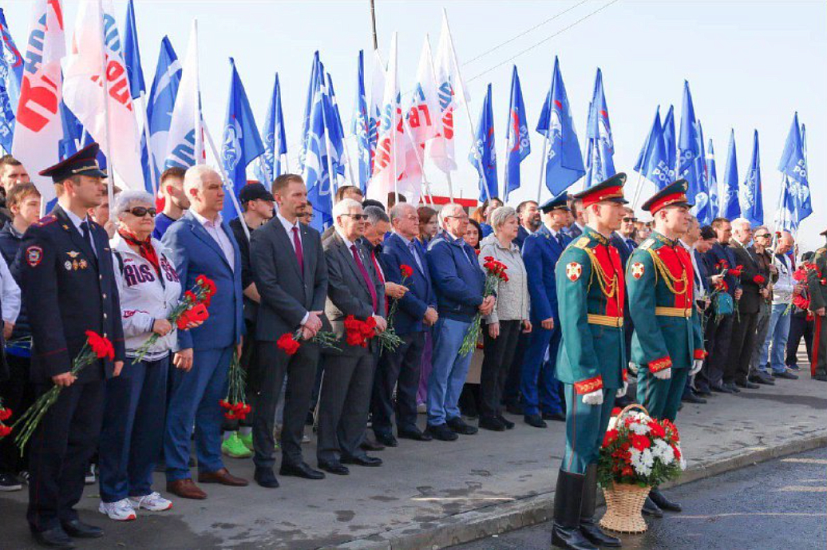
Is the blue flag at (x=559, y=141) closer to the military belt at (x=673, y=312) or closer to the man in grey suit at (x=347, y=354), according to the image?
the man in grey suit at (x=347, y=354)

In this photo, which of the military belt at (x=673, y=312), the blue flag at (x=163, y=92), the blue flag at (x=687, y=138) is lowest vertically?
the military belt at (x=673, y=312)

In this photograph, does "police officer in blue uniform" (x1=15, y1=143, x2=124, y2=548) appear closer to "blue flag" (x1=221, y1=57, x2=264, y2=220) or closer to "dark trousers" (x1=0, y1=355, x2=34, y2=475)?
"dark trousers" (x1=0, y1=355, x2=34, y2=475)

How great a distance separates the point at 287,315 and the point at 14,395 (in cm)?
190

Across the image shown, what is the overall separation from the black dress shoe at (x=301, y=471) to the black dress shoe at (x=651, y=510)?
7.82ft

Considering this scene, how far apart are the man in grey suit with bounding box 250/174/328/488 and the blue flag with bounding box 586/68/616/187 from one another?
32.0 ft

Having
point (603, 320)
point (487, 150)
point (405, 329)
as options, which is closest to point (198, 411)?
point (405, 329)

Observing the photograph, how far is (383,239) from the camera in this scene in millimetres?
8773

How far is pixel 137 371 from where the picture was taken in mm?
5734

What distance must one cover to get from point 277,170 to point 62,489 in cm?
1018

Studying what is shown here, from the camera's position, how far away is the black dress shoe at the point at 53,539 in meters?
5.02

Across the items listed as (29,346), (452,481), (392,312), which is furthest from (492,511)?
(29,346)

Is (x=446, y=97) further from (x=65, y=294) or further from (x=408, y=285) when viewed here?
(x=65, y=294)

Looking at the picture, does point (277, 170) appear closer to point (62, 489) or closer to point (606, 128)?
point (606, 128)

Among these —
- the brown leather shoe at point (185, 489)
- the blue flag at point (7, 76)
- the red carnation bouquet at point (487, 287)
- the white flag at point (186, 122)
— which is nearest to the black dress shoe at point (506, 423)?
the red carnation bouquet at point (487, 287)
